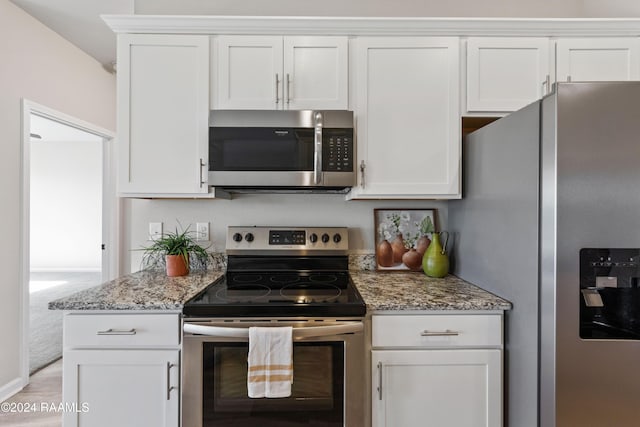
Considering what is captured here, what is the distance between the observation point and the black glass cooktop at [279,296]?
52.7 inches

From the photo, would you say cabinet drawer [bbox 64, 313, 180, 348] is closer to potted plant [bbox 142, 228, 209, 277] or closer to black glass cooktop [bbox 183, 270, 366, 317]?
black glass cooktop [bbox 183, 270, 366, 317]

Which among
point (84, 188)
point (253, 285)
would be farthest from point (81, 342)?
point (84, 188)

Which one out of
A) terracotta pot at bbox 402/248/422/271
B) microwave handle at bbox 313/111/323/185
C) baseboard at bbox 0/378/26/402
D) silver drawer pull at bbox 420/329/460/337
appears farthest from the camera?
baseboard at bbox 0/378/26/402

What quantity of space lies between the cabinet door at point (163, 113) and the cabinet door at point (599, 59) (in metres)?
1.92

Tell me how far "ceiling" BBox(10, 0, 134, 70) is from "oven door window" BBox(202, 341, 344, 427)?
2.62 meters

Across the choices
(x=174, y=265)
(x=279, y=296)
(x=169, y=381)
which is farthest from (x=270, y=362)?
(x=174, y=265)

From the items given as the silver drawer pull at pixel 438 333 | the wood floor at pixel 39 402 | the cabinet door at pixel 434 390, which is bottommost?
the wood floor at pixel 39 402

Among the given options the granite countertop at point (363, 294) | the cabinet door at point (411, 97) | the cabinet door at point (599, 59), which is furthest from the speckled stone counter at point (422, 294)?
the cabinet door at point (599, 59)

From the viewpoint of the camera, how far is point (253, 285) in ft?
5.67

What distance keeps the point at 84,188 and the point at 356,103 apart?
22.5 ft

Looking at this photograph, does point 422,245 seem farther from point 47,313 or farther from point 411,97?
point 47,313

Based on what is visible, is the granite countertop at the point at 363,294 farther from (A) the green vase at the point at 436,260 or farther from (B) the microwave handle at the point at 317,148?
(B) the microwave handle at the point at 317,148

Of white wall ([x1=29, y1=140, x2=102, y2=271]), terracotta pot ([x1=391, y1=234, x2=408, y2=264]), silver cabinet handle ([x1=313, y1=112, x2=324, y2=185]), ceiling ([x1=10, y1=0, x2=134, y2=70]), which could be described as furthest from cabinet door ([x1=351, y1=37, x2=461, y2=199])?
white wall ([x1=29, y1=140, x2=102, y2=271])

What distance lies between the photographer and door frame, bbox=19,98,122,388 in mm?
2492
